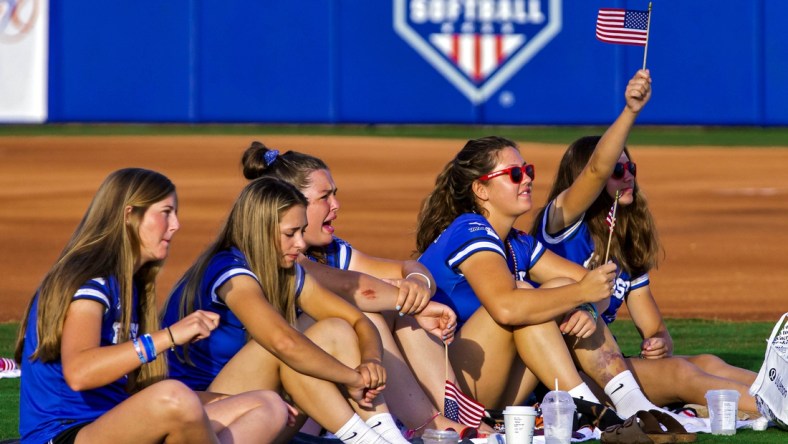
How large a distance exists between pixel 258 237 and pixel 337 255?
1058 mm

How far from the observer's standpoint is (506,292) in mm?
5121

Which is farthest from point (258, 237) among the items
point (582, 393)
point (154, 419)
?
point (582, 393)

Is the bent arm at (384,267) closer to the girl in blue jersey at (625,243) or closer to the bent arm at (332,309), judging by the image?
the bent arm at (332,309)

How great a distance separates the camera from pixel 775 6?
21922mm

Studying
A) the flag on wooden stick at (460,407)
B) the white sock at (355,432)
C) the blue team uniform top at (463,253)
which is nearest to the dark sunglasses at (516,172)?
the blue team uniform top at (463,253)

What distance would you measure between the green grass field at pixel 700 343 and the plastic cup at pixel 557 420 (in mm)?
825

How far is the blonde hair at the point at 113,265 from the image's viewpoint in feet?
13.4

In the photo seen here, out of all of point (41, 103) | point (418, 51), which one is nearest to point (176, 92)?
point (41, 103)

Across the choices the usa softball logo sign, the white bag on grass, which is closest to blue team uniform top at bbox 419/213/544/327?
the white bag on grass

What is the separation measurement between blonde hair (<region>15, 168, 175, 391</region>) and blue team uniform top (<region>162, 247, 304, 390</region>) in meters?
0.41

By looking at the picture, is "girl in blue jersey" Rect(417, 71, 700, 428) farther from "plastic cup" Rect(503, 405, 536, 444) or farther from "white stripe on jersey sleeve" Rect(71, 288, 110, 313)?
"white stripe on jersey sleeve" Rect(71, 288, 110, 313)

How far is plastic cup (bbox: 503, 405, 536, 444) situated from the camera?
4.69 metres

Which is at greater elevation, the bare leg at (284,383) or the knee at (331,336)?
the knee at (331,336)

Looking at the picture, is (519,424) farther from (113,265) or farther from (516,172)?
(113,265)
